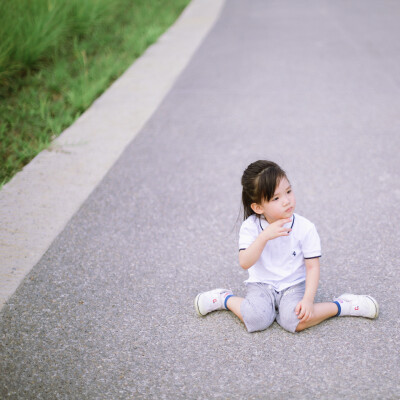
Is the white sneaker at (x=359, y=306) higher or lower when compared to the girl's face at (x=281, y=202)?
lower

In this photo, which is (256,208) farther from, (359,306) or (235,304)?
(359,306)

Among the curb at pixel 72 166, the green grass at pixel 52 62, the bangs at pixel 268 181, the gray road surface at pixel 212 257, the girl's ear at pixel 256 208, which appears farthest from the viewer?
the green grass at pixel 52 62

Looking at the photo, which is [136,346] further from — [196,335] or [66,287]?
[66,287]

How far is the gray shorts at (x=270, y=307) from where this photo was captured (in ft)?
7.53

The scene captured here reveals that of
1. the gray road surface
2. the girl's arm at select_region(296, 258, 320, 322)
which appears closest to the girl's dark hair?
the girl's arm at select_region(296, 258, 320, 322)

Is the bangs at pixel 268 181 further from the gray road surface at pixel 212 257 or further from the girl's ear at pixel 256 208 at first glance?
the gray road surface at pixel 212 257

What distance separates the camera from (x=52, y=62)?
655 cm

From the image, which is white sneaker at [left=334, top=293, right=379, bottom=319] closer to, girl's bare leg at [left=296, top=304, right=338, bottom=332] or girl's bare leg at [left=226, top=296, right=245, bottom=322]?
girl's bare leg at [left=296, top=304, right=338, bottom=332]

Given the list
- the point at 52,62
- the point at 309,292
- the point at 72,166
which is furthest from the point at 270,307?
the point at 52,62

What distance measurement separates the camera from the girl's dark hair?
7.25 feet

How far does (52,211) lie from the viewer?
3398mm

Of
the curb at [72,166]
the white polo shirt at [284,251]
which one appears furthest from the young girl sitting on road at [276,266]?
the curb at [72,166]

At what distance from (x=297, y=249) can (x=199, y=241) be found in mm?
913

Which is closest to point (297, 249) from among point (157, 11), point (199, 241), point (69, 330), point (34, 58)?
point (199, 241)
